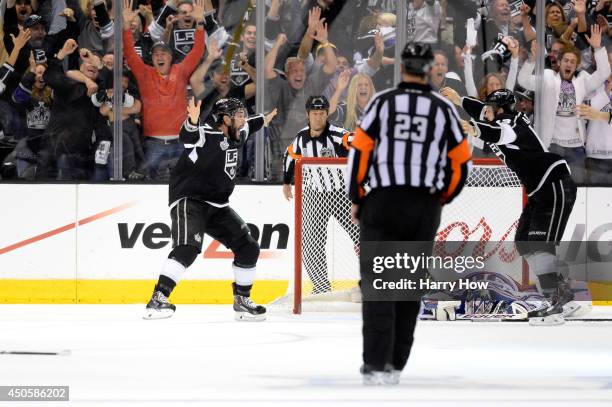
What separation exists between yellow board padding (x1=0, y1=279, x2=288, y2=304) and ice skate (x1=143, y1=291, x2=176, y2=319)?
1081mm

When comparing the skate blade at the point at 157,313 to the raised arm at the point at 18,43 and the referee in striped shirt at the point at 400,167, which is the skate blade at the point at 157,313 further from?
the referee in striped shirt at the point at 400,167

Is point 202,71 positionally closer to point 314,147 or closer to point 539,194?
point 314,147

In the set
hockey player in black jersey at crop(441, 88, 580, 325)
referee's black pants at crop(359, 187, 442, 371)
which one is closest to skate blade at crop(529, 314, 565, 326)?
hockey player in black jersey at crop(441, 88, 580, 325)

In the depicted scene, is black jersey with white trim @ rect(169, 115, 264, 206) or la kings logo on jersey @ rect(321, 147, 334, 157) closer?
black jersey with white trim @ rect(169, 115, 264, 206)

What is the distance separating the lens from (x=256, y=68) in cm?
927

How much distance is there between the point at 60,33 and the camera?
913 cm

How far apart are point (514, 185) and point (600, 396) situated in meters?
3.78

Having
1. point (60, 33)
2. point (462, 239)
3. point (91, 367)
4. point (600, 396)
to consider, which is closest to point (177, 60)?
point (60, 33)

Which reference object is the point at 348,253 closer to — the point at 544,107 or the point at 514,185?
the point at 514,185

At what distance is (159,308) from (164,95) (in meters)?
2.04

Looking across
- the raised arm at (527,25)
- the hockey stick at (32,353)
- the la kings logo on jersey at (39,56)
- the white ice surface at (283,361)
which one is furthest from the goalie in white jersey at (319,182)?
the hockey stick at (32,353)

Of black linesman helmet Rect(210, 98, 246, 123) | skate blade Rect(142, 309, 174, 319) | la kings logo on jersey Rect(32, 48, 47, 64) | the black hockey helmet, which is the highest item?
the black hockey helmet

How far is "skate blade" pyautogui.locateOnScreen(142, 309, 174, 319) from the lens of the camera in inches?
307

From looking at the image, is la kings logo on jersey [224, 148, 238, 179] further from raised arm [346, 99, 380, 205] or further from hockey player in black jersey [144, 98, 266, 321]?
raised arm [346, 99, 380, 205]
